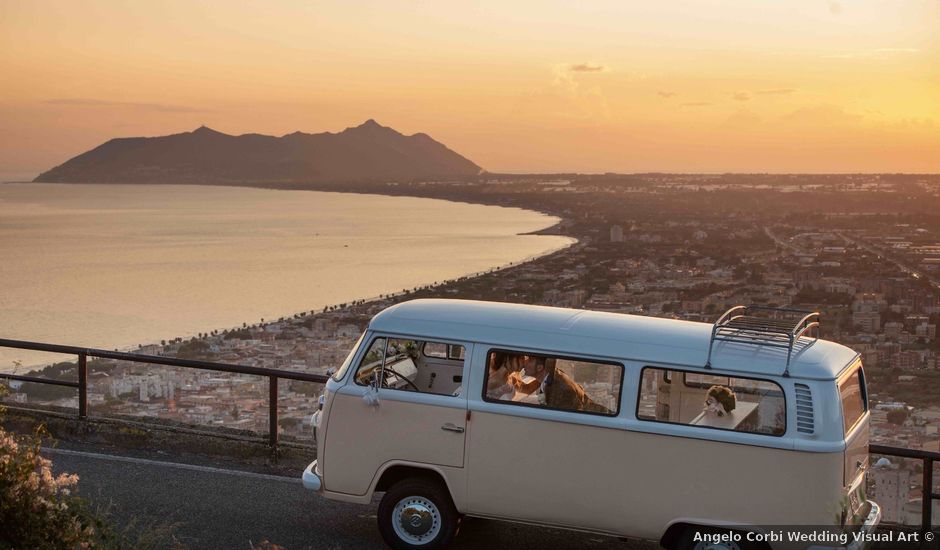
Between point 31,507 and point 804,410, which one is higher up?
point 804,410

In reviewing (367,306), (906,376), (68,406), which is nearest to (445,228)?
(367,306)

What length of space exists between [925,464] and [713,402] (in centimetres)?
254

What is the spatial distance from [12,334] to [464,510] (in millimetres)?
41034

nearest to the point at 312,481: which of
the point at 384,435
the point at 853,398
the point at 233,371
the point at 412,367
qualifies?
the point at 384,435

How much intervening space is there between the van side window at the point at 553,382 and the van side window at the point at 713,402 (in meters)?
0.26

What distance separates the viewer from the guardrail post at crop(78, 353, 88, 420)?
485 inches

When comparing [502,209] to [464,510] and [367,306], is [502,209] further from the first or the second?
[464,510]

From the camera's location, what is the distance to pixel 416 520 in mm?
8320

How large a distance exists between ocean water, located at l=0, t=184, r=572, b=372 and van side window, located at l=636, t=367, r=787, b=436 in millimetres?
27120

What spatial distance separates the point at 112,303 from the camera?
56844 millimetres

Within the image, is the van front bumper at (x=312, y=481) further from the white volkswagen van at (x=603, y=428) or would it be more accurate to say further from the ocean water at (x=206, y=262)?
the ocean water at (x=206, y=262)

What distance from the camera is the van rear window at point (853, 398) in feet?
24.2

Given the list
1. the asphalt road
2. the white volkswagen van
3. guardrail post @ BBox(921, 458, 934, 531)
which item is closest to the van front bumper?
the white volkswagen van

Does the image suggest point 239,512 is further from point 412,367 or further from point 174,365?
point 174,365
